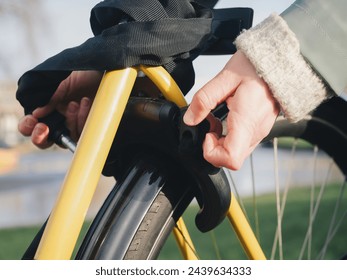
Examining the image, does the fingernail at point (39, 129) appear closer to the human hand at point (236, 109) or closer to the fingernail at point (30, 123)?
the fingernail at point (30, 123)

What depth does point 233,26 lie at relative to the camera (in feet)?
2.81

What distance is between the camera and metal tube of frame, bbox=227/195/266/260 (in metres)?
0.81

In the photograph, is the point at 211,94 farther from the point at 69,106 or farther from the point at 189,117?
the point at 69,106

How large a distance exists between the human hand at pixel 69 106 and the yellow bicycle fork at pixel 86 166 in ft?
0.52

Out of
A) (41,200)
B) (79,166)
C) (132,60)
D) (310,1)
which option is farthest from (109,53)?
(41,200)

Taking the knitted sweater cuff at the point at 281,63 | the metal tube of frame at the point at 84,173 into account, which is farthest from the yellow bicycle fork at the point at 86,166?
the knitted sweater cuff at the point at 281,63

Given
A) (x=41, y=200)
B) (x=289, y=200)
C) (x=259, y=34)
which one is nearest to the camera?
(x=259, y=34)

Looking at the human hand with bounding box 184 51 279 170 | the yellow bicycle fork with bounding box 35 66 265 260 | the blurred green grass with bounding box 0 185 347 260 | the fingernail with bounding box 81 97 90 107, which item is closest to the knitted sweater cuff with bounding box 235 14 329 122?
the human hand with bounding box 184 51 279 170

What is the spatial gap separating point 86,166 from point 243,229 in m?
0.29

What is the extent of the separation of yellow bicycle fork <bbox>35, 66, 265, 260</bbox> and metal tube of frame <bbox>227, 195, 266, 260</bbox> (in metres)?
0.22

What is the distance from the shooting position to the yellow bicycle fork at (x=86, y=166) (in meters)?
0.64

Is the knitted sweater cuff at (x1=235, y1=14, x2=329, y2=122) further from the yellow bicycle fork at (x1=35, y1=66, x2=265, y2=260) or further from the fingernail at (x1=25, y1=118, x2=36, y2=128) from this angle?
the fingernail at (x1=25, y1=118, x2=36, y2=128)

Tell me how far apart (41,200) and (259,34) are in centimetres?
479
